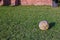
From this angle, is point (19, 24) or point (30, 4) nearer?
point (19, 24)

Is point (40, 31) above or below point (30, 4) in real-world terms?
above

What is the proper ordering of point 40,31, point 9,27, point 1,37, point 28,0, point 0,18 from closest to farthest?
point 1,37
point 40,31
point 9,27
point 0,18
point 28,0

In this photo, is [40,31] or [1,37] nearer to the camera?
[1,37]

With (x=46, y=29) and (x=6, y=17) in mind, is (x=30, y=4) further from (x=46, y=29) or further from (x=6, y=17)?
(x=46, y=29)

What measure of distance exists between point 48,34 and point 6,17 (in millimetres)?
3541

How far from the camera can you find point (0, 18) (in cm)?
1031

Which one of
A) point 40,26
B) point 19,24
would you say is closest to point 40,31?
point 40,26

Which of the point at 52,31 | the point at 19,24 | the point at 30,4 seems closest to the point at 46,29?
the point at 52,31

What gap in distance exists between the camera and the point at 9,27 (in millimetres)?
8641

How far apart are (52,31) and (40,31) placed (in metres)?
0.48

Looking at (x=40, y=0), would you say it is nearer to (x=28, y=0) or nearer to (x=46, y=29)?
(x=28, y=0)

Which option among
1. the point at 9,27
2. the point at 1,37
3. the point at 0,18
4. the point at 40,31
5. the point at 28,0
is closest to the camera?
the point at 1,37

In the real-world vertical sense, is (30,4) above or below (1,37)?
below

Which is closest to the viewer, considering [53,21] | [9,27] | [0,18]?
[9,27]
